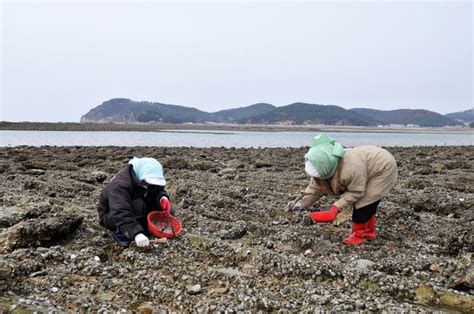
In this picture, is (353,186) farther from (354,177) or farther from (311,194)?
(311,194)

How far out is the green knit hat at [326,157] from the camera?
5348 millimetres

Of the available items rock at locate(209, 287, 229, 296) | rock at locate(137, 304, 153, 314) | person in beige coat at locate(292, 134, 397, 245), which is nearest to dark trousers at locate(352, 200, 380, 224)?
person in beige coat at locate(292, 134, 397, 245)

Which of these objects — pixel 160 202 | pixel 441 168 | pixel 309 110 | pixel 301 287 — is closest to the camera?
pixel 301 287

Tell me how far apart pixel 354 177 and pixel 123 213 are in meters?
2.96

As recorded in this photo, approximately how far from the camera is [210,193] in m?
8.62

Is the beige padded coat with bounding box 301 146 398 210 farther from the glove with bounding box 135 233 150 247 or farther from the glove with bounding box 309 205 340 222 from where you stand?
the glove with bounding box 135 233 150 247

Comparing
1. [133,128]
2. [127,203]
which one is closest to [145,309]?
[127,203]

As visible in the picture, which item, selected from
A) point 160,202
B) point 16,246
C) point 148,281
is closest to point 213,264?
point 148,281

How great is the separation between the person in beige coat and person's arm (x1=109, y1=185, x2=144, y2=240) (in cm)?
229

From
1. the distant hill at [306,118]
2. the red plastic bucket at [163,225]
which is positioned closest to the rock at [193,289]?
the red plastic bucket at [163,225]

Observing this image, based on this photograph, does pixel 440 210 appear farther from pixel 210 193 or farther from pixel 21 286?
pixel 21 286

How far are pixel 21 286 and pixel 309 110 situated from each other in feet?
647

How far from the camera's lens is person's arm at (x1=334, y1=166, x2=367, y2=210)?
17.8 ft

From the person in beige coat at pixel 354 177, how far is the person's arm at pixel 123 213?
7.52ft
